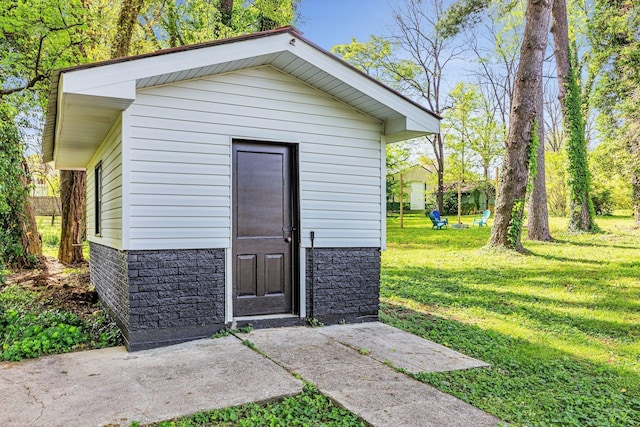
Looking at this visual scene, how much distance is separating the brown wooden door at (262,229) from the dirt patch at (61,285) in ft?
8.13

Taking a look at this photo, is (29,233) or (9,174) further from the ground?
(9,174)

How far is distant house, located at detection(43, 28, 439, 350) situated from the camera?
442 centimetres

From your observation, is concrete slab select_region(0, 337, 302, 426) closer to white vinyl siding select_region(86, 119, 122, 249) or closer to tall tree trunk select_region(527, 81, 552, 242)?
white vinyl siding select_region(86, 119, 122, 249)

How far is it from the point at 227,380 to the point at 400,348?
1.88 m

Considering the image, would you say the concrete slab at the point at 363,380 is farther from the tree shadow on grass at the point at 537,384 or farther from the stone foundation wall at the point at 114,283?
the stone foundation wall at the point at 114,283

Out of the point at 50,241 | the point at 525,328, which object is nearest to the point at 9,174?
the point at 525,328

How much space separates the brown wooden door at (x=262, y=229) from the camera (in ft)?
16.6

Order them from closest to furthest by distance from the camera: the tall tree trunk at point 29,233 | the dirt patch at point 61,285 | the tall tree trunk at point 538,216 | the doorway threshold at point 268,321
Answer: the doorway threshold at point 268,321 → the dirt patch at point 61,285 → the tall tree trunk at point 29,233 → the tall tree trunk at point 538,216

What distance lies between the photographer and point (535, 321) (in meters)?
6.22

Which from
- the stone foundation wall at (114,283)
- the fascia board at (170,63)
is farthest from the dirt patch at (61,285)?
the fascia board at (170,63)

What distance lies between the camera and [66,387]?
3420mm

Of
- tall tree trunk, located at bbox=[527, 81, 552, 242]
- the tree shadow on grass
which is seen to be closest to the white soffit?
the tree shadow on grass

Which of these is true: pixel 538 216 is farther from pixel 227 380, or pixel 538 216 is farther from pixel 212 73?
pixel 227 380

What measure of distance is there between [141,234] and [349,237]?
2.42 metres
